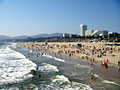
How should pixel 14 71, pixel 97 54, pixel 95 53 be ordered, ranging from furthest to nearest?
pixel 95 53 < pixel 97 54 < pixel 14 71

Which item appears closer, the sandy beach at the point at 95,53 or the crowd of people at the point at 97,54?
the crowd of people at the point at 97,54

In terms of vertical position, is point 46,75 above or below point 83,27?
below

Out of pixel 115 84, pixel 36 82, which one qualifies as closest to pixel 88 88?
pixel 115 84

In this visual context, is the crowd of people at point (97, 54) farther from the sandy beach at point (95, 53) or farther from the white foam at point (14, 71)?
the white foam at point (14, 71)

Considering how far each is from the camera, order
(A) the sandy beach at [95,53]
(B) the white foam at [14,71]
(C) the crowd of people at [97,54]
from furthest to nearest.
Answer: (A) the sandy beach at [95,53]
(C) the crowd of people at [97,54]
(B) the white foam at [14,71]

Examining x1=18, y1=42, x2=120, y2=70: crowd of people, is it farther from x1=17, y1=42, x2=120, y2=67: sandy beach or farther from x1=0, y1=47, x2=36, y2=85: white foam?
x1=0, y1=47, x2=36, y2=85: white foam

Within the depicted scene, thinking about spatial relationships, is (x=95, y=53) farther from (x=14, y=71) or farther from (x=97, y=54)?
(x=14, y=71)

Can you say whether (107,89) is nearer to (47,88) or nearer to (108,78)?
(108,78)

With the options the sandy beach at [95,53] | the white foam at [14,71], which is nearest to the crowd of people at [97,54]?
the sandy beach at [95,53]

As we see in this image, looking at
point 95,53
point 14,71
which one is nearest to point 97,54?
point 95,53

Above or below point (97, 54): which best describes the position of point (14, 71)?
below

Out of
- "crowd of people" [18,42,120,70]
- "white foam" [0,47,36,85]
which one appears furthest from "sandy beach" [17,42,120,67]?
"white foam" [0,47,36,85]
